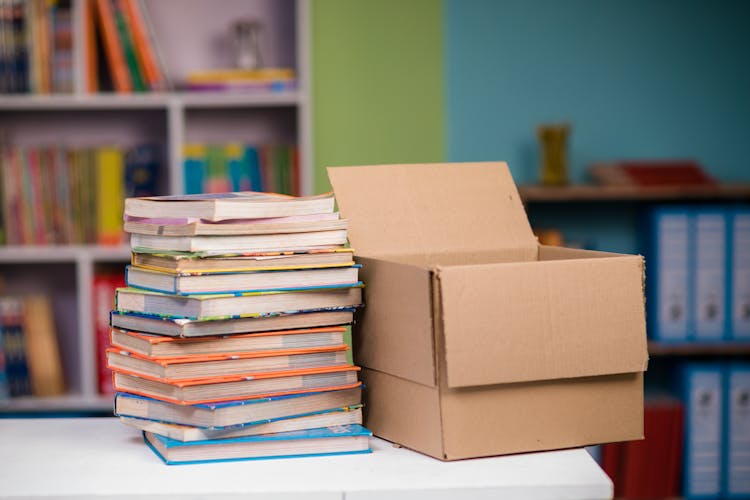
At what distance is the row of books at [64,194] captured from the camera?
108 inches

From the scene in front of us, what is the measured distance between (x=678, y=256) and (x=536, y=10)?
2.92 feet

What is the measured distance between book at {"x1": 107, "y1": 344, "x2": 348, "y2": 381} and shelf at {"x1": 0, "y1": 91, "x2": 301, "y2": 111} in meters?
1.60

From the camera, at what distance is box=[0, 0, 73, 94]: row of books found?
2693 millimetres

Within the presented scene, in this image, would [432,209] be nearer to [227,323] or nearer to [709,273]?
[227,323]

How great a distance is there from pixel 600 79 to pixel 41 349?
6.24 feet

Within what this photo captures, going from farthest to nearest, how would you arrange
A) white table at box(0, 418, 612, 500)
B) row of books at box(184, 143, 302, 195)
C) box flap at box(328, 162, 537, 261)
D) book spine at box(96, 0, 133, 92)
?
row of books at box(184, 143, 302, 195), book spine at box(96, 0, 133, 92), box flap at box(328, 162, 537, 261), white table at box(0, 418, 612, 500)

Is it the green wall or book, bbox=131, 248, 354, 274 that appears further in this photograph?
the green wall

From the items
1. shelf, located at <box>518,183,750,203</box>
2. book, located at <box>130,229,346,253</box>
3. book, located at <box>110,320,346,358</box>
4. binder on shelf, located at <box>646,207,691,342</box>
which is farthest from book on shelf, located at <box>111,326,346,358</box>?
binder on shelf, located at <box>646,207,691,342</box>

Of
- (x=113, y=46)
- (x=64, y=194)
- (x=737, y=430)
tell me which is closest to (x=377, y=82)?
(x=113, y=46)

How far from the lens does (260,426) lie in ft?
3.79

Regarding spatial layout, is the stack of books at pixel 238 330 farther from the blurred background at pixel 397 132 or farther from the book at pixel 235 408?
the blurred background at pixel 397 132

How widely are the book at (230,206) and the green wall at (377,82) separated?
1.77m

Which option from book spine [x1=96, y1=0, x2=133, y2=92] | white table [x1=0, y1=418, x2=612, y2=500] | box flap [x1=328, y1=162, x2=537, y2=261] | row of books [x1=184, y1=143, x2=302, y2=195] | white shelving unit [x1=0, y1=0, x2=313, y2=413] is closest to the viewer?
white table [x1=0, y1=418, x2=612, y2=500]

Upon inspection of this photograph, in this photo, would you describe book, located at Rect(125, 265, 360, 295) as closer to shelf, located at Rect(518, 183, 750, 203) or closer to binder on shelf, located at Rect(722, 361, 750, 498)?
shelf, located at Rect(518, 183, 750, 203)
